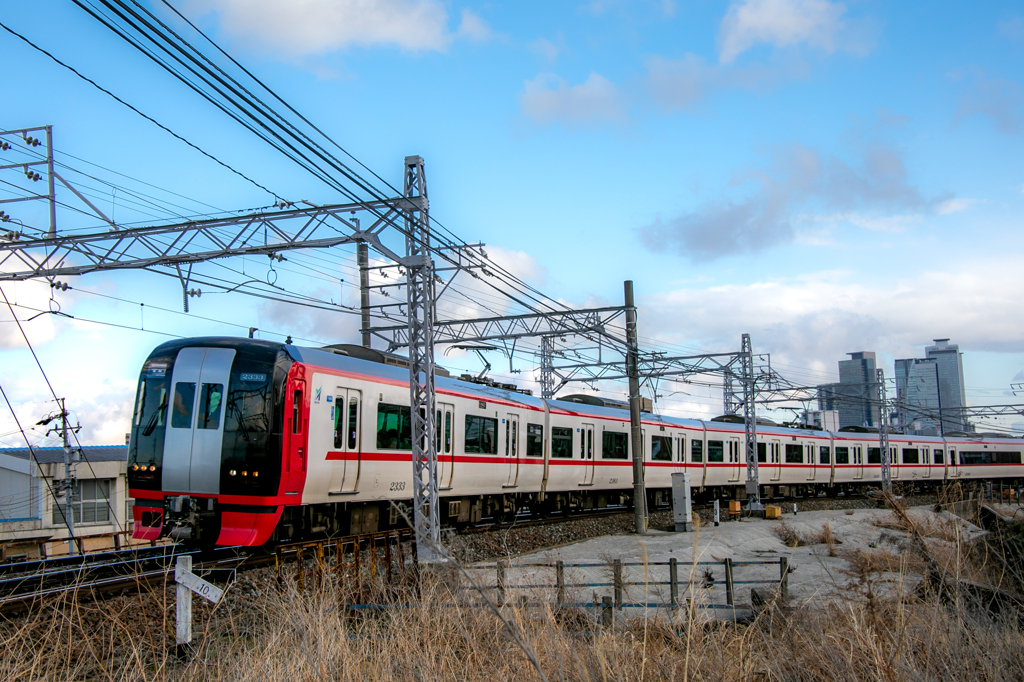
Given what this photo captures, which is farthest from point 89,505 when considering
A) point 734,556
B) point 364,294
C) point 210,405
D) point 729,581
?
point 729,581

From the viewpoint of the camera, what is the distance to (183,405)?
1094 cm

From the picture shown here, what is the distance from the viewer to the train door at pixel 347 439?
11.9 m

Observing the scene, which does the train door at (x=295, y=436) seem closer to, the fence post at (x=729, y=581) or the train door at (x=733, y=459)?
the fence post at (x=729, y=581)

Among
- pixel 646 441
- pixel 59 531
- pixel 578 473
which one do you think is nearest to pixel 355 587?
pixel 578 473

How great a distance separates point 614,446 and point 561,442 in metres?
3.12

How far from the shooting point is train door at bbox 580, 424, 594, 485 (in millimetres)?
20766

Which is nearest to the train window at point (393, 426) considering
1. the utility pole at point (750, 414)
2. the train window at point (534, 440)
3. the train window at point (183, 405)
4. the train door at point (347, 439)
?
the train door at point (347, 439)

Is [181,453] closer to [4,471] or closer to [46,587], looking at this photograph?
[46,587]

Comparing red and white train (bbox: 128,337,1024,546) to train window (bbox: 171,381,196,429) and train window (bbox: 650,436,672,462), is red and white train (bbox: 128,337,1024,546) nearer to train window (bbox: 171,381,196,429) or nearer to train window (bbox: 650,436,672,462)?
train window (bbox: 171,381,196,429)

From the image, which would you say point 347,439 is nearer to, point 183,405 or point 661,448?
point 183,405

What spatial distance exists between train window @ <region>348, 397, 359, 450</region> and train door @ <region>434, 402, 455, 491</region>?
217 centimetres

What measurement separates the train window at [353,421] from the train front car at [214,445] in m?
1.25

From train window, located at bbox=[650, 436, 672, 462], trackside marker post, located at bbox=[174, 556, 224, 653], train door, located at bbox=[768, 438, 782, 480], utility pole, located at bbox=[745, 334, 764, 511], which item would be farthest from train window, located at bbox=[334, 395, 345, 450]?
train door, located at bbox=[768, 438, 782, 480]

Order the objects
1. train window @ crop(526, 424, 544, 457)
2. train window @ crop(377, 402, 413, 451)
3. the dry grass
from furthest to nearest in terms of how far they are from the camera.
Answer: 1. train window @ crop(526, 424, 544, 457)
2. train window @ crop(377, 402, 413, 451)
3. the dry grass
